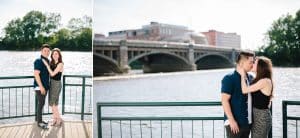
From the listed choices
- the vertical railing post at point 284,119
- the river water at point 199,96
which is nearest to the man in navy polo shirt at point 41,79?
the river water at point 199,96

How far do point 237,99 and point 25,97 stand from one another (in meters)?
1.53

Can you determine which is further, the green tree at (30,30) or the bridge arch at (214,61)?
the bridge arch at (214,61)

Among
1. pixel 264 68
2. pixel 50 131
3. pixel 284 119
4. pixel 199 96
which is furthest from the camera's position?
pixel 199 96

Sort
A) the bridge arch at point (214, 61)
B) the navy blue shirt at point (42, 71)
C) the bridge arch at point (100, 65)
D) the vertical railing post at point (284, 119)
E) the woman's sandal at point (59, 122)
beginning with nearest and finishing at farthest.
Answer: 1. the vertical railing post at point (284, 119)
2. the navy blue shirt at point (42, 71)
3. the woman's sandal at point (59, 122)
4. the bridge arch at point (214, 61)
5. the bridge arch at point (100, 65)

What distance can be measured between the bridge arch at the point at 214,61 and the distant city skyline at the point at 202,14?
16.8 inches

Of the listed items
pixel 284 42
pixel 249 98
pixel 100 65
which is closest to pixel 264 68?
pixel 249 98

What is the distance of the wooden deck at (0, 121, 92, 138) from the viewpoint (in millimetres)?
2482

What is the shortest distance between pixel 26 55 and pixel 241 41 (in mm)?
1459

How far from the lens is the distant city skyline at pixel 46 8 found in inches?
95.0

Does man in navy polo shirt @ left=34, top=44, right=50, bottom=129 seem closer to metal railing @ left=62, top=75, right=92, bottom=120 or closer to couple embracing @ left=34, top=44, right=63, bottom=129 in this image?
couple embracing @ left=34, top=44, right=63, bottom=129

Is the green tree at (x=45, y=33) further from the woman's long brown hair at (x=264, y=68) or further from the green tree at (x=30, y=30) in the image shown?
the woman's long brown hair at (x=264, y=68)

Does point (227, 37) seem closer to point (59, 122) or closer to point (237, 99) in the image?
point (237, 99)

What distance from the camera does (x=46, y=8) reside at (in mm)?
2531

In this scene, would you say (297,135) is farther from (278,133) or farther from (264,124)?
(264,124)
